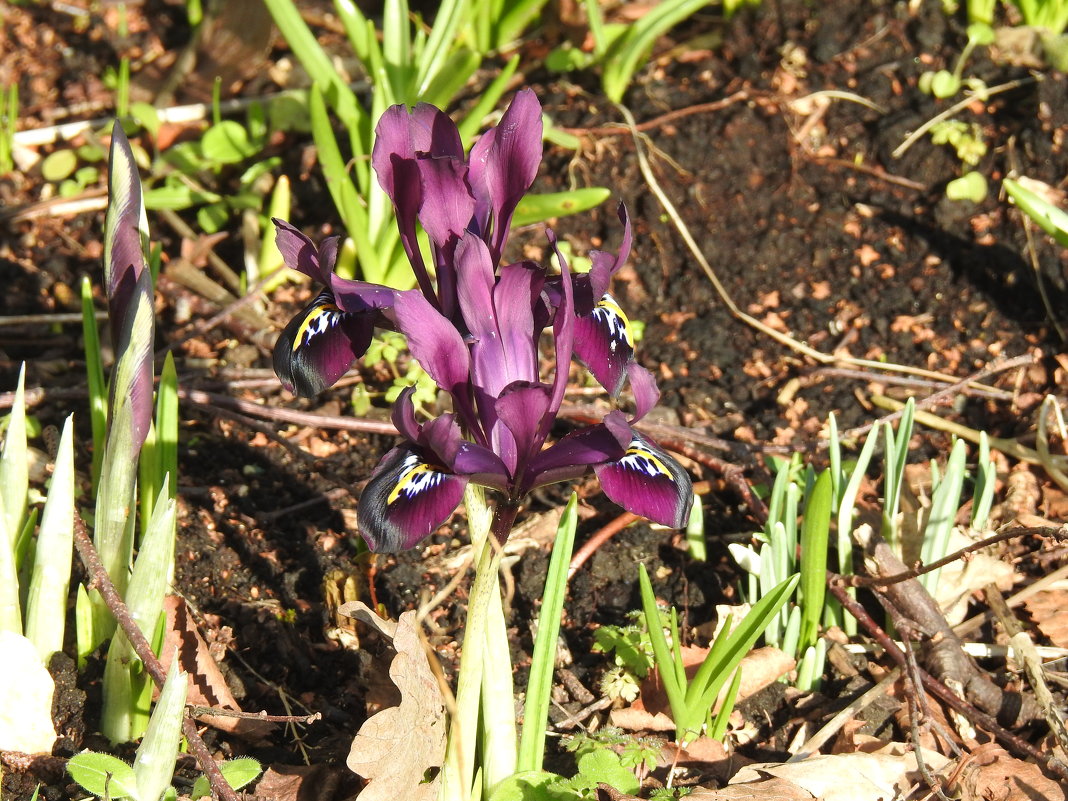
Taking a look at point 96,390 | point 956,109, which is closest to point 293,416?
point 96,390

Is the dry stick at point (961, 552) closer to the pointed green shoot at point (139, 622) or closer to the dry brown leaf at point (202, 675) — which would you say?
the dry brown leaf at point (202, 675)

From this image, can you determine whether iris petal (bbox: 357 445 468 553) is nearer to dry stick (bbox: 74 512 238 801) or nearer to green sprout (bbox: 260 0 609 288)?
dry stick (bbox: 74 512 238 801)

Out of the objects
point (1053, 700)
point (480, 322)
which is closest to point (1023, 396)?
point (1053, 700)

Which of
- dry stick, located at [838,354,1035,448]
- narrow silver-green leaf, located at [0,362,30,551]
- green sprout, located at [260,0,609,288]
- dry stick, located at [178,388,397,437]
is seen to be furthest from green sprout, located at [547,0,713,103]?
narrow silver-green leaf, located at [0,362,30,551]

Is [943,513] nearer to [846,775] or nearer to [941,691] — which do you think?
[941,691]

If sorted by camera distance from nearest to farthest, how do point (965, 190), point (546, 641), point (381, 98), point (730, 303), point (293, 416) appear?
point (546, 641) → point (293, 416) → point (381, 98) → point (730, 303) → point (965, 190)

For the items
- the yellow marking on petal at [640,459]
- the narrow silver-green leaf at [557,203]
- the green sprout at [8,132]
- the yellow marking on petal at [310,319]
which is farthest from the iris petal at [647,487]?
the green sprout at [8,132]

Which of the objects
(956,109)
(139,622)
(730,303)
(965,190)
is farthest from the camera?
(956,109)
